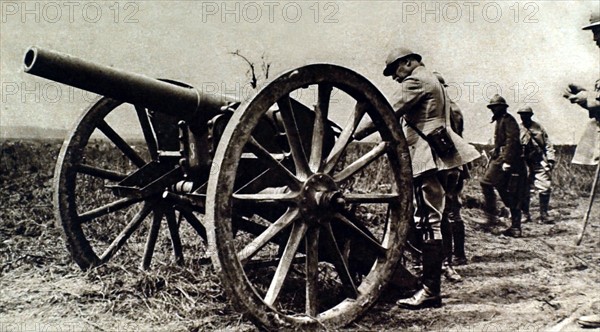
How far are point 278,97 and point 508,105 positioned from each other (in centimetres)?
594

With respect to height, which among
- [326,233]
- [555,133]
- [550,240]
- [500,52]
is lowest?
[550,240]

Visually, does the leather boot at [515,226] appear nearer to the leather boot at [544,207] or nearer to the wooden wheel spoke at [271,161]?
the leather boot at [544,207]

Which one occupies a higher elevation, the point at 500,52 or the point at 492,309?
the point at 500,52

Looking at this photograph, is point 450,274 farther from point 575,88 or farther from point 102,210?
point 102,210

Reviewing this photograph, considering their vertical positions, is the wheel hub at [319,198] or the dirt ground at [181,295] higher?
the wheel hub at [319,198]

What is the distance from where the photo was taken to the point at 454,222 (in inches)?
230

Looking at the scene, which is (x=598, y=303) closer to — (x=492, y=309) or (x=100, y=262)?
(x=492, y=309)

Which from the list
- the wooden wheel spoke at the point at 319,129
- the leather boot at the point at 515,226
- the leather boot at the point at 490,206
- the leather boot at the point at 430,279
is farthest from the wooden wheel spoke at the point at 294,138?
the leather boot at the point at 490,206

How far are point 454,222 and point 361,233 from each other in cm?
281

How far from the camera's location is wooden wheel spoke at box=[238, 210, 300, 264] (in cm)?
285

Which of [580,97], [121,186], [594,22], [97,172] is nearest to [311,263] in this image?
[121,186]

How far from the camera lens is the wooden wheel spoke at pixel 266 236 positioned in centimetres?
285

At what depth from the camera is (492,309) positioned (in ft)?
13.1

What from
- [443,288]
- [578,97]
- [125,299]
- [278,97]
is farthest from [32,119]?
[578,97]
